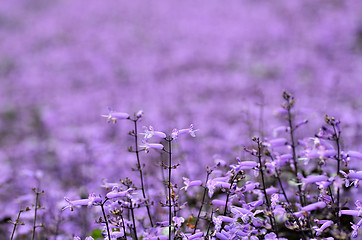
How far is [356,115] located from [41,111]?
10571mm

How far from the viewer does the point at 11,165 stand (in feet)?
25.0

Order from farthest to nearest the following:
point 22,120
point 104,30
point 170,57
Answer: point 104,30 → point 170,57 → point 22,120

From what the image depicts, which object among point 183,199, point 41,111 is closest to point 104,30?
point 41,111

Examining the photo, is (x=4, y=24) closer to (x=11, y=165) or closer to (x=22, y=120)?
(x=22, y=120)

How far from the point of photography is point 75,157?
823 centimetres

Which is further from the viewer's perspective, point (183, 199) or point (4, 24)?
point (4, 24)

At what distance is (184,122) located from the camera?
1018 cm

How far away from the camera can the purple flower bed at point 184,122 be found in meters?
2.69

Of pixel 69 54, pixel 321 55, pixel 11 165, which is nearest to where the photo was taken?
pixel 11 165

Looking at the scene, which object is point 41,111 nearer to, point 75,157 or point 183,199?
point 75,157

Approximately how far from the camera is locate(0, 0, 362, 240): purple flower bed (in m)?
2.69

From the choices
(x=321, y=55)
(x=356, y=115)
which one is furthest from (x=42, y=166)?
(x=321, y=55)

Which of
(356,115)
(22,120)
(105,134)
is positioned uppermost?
(22,120)

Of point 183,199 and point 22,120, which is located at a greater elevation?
point 22,120
